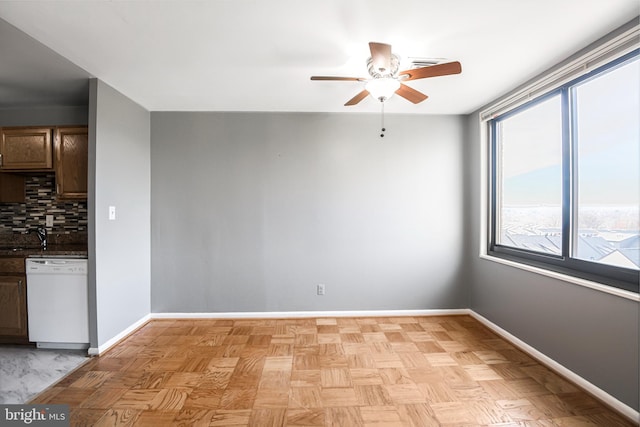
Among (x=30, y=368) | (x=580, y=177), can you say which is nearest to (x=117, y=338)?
(x=30, y=368)

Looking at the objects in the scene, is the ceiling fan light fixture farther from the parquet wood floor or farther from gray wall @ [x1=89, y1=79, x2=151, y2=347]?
gray wall @ [x1=89, y1=79, x2=151, y2=347]

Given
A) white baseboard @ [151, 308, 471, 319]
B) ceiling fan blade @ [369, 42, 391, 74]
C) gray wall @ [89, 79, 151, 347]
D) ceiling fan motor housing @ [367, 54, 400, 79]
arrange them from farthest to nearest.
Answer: white baseboard @ [151, 308, 471, 319]
gray wall @ [89, 79, 151, 347]
ceiling fan motor housing @ [367, 54, 400, 79]
ceiling fan blade @ [369, 42, 391, 74]

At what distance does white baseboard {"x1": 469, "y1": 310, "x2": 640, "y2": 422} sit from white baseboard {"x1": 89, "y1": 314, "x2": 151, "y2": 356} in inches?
149

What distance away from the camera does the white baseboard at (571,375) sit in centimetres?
163

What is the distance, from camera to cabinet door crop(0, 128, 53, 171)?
2.62 metres

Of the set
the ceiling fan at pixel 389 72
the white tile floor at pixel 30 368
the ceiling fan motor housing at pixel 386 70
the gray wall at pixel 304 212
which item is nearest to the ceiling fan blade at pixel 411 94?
the ceiling fan at pixel 389 72

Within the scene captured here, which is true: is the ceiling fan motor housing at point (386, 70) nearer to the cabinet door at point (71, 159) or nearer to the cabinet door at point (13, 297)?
the cabinet door at point (71, 159)

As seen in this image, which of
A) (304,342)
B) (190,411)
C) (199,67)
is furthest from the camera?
(304,342)

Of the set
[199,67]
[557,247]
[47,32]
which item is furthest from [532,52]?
[47,32]

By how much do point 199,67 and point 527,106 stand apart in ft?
9.80

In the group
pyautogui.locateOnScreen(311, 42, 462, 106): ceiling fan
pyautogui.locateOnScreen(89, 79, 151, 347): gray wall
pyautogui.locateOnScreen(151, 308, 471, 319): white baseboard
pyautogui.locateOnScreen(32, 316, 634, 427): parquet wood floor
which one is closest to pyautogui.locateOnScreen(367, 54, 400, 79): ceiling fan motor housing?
pyautogui.locateOnScreen(311, 42, 462, 106): ceiling fan

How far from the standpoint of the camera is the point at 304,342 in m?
2.59

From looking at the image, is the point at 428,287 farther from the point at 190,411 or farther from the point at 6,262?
the point at 6,262

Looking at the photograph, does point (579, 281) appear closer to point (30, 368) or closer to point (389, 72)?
point (389, 72)
